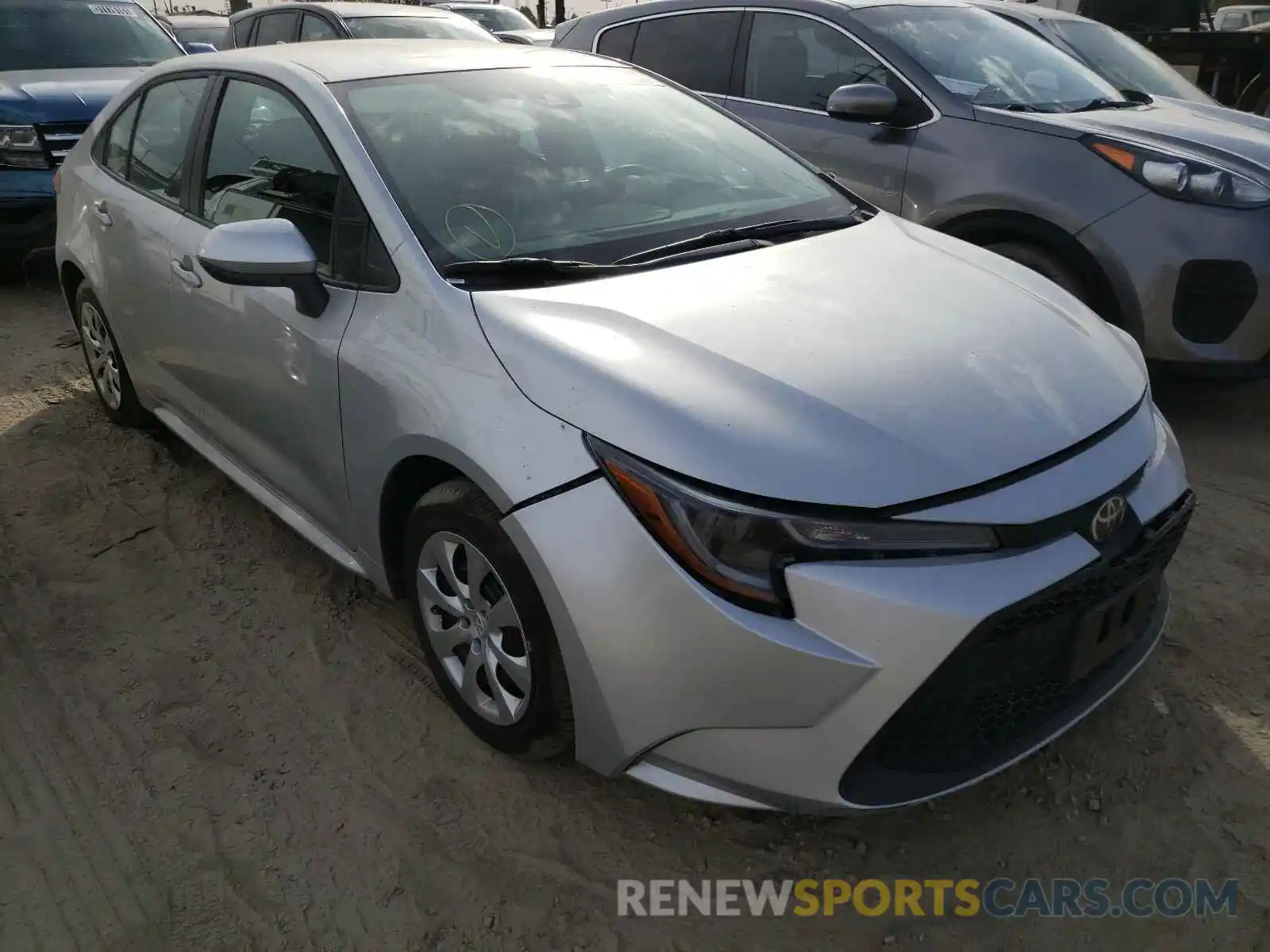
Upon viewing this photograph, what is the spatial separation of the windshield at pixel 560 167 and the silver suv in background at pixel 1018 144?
144 cm

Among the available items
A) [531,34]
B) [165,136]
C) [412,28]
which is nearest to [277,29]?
[412,28]

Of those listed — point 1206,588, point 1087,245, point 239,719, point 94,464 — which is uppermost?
point 1087,245

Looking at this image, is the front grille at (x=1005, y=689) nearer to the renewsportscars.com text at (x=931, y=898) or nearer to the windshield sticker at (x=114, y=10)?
the renewsportscars.com text at (x=931, y=898)

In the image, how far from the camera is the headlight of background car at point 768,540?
183 centimetres

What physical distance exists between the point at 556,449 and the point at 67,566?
230 centimetres

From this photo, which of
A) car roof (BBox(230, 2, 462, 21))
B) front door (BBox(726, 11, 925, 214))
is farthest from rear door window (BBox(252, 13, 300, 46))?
front door (BBox(726, 11, 925, 214))

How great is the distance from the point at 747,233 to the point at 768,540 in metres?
1.23

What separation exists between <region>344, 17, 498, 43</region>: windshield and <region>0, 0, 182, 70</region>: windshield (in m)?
1.50

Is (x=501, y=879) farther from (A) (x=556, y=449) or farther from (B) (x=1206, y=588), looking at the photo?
(B) (x=1206, y=588)

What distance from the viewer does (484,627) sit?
2344mm

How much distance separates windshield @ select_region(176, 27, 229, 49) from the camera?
12.2m

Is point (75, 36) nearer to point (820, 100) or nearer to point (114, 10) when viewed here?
point (114, 10)

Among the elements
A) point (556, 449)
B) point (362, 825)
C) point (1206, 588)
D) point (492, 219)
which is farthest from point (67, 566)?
point (1206, 588)

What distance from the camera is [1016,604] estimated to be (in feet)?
5.98
